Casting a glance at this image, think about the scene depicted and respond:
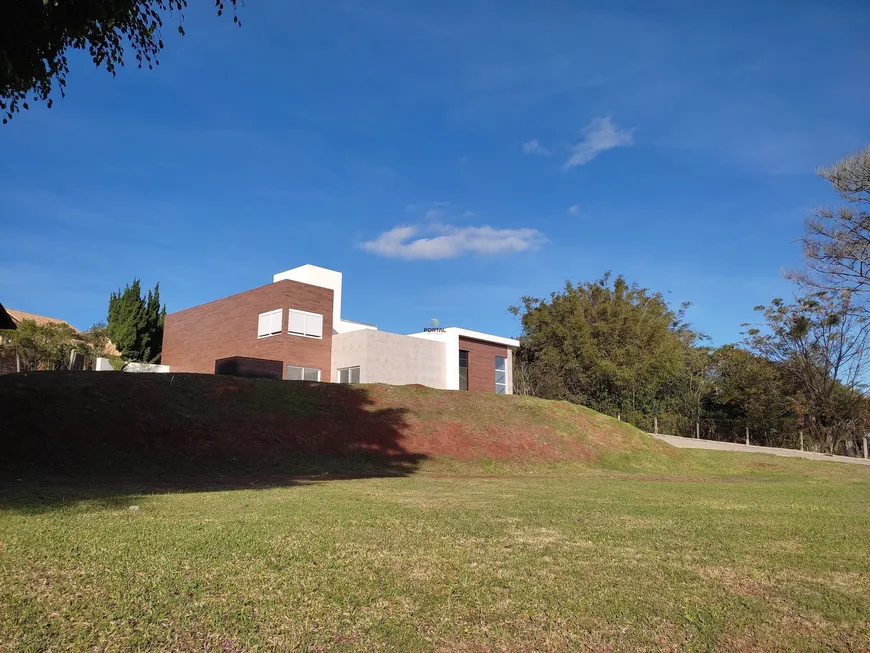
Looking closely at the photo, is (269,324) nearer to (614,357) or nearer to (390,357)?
(390,357)

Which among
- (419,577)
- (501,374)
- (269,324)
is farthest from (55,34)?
(501,374)

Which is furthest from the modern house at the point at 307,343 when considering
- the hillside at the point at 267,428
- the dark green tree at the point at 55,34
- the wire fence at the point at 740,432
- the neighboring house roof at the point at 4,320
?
the dark green tree at the point at 55,34

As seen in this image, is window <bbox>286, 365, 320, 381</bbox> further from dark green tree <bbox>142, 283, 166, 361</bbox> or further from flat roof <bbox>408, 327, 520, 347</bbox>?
dark green tree <bbox>142, 283, 166, 361</bbox>

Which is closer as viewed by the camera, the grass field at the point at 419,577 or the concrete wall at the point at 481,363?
the grass field at the point at 419,577

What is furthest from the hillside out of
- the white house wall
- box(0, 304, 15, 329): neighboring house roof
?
the white house wall

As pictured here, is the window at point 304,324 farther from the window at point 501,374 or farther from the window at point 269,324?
the window at point 501,374

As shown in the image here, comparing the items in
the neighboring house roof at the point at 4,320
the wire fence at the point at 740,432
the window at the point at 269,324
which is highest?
the window at the point at 269,324

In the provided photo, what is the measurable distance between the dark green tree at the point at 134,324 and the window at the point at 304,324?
877 inches

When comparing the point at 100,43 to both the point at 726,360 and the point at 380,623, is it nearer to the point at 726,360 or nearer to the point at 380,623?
the point at 380,623

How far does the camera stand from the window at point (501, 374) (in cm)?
3947

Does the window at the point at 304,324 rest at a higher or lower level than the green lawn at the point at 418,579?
higher

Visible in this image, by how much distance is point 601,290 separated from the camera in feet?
142

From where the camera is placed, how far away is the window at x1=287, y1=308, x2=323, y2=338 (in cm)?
2917

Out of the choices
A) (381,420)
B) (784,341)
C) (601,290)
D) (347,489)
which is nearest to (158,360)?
(381,420)
